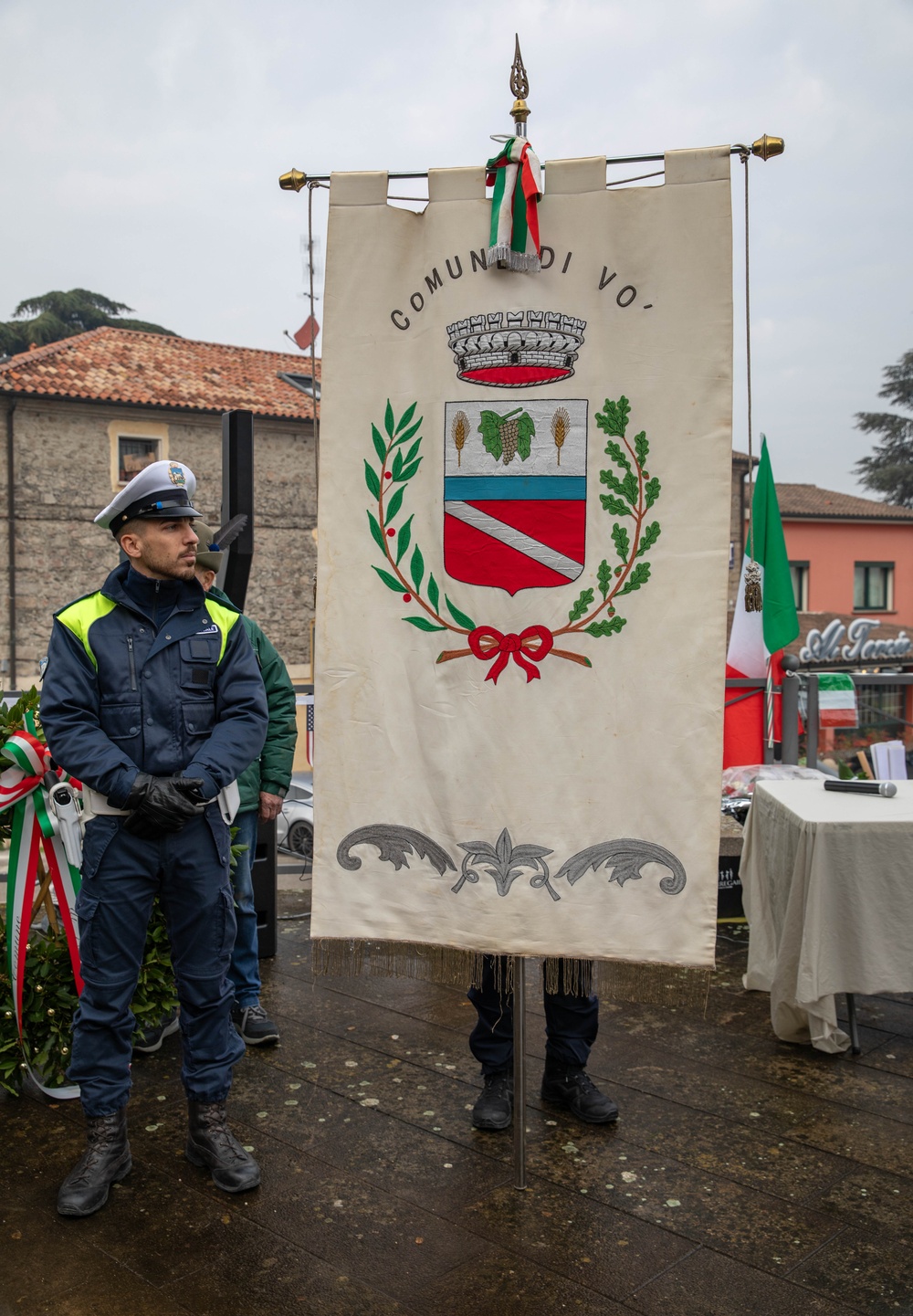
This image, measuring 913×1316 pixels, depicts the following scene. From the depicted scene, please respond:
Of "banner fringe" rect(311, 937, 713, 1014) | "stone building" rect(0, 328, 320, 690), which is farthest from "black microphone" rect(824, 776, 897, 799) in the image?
"stone building" rect(0, 328, 320, 690)

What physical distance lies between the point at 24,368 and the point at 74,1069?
26.4 m

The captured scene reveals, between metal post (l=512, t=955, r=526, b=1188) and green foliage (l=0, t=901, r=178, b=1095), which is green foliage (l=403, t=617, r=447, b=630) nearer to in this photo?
A: metal post (l=512, t=955, r=526, b=1188)

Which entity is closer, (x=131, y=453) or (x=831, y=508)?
(x=131, y=453)

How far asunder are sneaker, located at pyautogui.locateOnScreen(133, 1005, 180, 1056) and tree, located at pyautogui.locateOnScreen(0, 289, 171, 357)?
43.0 metres

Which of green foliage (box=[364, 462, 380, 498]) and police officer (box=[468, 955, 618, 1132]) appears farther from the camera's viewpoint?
police officer (box=[468, 955, 618, 1132])

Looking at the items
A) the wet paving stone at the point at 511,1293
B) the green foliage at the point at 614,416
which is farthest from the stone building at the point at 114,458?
the wet paving stone at the point at 511,1293

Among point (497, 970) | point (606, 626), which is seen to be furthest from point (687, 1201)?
point (606, 626)

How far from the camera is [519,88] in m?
2.93

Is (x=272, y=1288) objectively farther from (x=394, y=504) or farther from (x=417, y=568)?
(x=394, y=504)

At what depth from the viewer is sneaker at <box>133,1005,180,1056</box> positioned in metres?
3.96

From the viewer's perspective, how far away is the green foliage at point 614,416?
2.79m

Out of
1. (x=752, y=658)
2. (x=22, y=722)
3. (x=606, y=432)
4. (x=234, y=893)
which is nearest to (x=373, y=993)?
(x=234, y=893)

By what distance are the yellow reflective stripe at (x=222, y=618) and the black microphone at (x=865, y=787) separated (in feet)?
8.87

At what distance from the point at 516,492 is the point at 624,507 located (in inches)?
11.0
